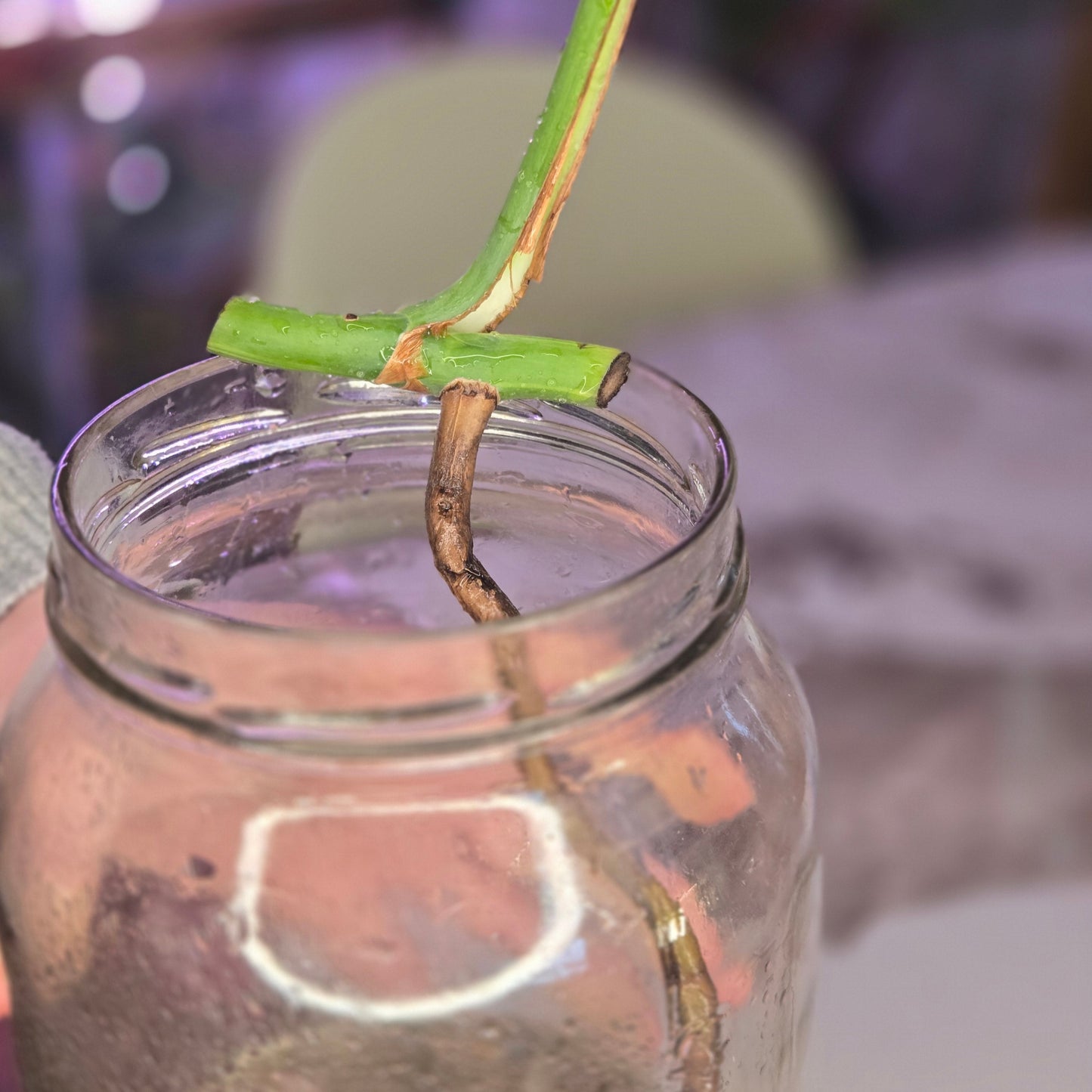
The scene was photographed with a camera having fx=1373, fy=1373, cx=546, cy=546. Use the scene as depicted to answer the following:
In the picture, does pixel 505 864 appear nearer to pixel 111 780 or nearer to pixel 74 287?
pixel 111 780

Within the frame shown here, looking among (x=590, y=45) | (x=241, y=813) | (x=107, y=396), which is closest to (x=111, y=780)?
(x=241, y=813)

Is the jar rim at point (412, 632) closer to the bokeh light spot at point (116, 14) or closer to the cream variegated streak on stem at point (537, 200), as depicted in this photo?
the cream variegated streak on stem at point (537, 200)

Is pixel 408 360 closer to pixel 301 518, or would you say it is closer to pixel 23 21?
pixel 301 518

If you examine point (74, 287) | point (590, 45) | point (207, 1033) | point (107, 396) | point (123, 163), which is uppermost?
point (590, 45)

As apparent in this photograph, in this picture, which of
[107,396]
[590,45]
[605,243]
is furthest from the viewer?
[107,396]

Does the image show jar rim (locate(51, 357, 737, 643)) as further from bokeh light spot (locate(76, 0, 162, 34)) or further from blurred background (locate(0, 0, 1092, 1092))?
bokeh light spot (locate(76, 0, 162, 34))

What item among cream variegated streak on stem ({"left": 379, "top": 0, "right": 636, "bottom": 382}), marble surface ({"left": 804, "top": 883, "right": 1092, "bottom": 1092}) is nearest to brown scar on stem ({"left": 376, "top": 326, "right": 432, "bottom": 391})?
cream variegated streak on stem ({"left": 379, "top": 0, "right": 636, "bottom": 382})

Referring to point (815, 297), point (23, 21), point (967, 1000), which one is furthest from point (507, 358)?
point (23, 21)
